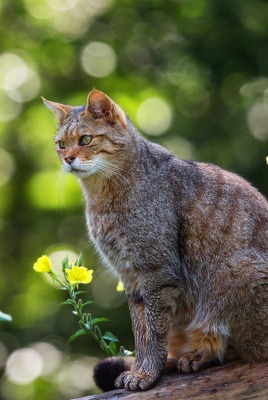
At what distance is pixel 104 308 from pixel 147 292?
656 cm

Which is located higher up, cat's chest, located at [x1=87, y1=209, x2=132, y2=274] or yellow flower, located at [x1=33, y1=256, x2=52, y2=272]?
cat's chest, located at [x1=87, y1=209, x2=132, y2=274]

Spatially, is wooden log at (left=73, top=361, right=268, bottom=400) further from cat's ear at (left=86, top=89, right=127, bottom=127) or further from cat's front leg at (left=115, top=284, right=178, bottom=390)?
cat's ear at (left=86, top=89, right=127, bottom=127)

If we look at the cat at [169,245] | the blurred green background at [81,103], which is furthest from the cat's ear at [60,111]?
the blurred green background at [81,103]

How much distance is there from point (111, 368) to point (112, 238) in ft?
2.36

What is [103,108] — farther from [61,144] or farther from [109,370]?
[109,370]

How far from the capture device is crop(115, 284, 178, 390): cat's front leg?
545cm

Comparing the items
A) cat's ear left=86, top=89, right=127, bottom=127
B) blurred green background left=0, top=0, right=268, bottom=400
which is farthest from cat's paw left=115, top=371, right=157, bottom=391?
blurred green background left=0, top=0, right=268, bottom=400

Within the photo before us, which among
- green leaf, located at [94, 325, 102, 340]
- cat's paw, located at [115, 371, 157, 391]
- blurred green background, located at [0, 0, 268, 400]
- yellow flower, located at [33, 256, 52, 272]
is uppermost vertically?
blurred green background, located at [0, 0, 268, 400]

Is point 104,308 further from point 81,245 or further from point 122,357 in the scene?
point 122,357

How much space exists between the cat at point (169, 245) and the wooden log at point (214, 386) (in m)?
0.05

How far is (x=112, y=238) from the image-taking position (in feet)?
18.8

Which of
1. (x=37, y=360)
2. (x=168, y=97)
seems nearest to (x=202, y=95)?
(x=168, y=97)

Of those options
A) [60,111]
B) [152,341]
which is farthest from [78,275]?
[60,111]

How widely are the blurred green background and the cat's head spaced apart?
543 centimetres
